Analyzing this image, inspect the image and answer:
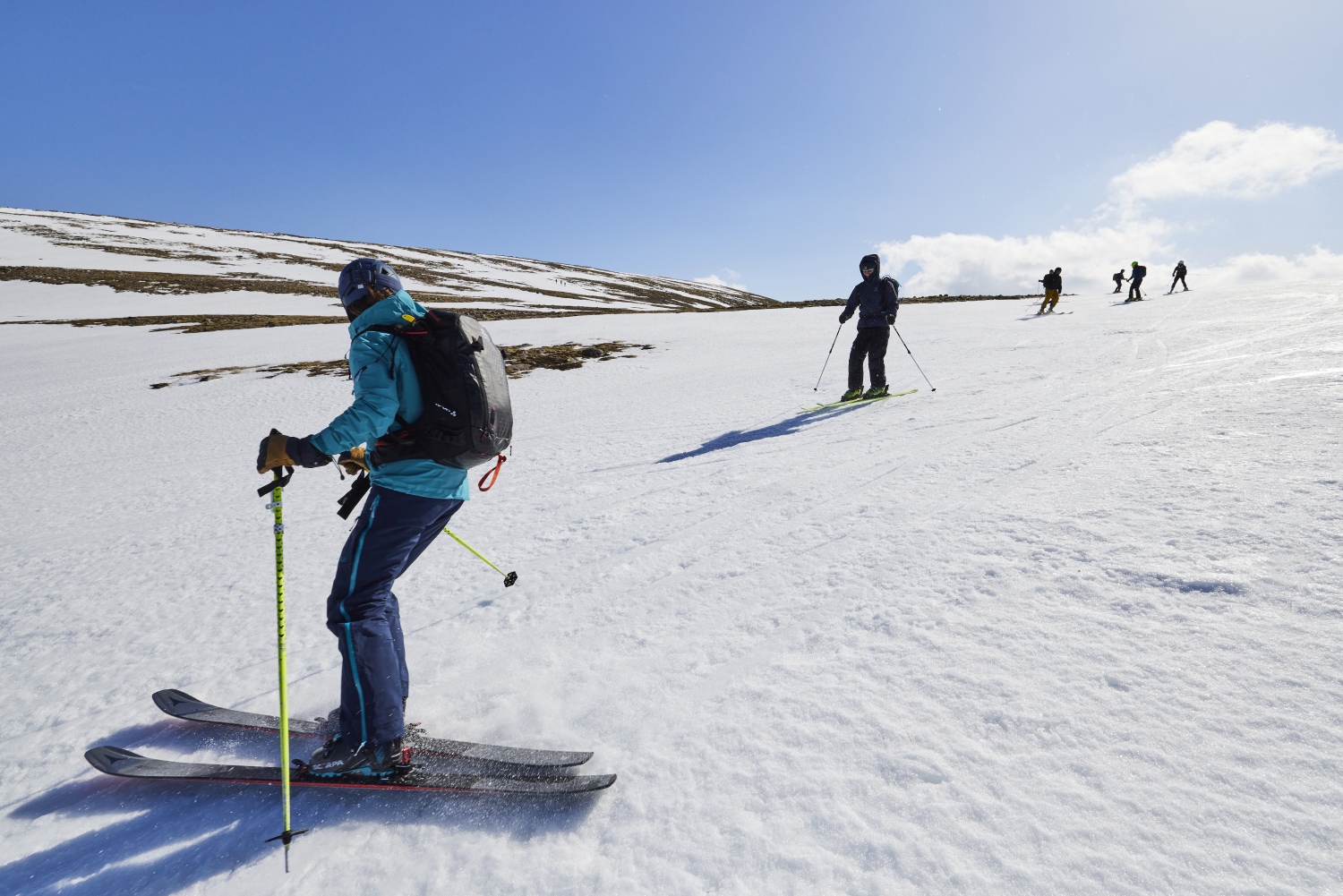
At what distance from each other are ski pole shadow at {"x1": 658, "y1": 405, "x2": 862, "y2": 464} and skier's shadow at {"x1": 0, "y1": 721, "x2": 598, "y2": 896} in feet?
15.0

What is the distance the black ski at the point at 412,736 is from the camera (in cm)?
237

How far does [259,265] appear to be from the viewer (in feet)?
195

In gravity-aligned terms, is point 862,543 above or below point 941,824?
above

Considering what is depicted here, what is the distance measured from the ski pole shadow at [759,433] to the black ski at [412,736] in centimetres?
430

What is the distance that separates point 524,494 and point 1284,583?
5.59m

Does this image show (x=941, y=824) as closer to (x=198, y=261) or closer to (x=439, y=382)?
(x=439, y=382)

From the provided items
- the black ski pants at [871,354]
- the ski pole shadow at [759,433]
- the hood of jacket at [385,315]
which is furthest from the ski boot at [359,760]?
the black ski pants at [871,354]

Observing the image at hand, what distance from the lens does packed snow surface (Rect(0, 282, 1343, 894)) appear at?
6.10ft

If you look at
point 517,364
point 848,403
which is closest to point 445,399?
point 848,403

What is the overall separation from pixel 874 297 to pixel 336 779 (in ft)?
27.0

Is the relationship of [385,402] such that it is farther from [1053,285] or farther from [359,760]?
[1053,285]

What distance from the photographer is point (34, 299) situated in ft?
115

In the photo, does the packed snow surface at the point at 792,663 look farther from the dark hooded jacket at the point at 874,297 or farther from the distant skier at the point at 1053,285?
the distant skier at the point at 1053,285

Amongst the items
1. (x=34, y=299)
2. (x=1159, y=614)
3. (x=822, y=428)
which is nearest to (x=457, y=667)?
(x=1159, y=614)
